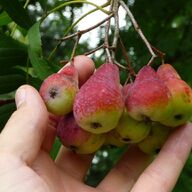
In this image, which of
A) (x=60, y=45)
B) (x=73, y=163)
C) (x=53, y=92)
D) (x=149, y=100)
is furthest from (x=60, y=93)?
(x=60, y=45)

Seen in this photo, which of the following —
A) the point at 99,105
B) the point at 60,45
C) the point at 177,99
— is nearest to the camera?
the point at 99,105

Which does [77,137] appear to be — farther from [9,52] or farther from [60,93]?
[9,52]

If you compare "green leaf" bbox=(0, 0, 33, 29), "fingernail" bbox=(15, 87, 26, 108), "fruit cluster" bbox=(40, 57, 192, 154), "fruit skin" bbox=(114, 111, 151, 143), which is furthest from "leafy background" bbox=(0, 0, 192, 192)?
"fruit skin" bbox=(114, 111, 151, 143)

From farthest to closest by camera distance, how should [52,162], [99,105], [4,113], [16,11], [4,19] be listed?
[4,19] < [16,11] < [4,113] < [52,162] < [99,105]

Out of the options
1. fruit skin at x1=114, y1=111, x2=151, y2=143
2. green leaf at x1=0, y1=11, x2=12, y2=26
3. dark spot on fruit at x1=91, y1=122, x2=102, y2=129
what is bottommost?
fruit skin at x1=114, y1=111, x2=151, y2=143

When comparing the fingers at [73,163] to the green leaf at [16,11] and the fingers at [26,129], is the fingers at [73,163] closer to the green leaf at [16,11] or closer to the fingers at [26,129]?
the fingers at [26,129]

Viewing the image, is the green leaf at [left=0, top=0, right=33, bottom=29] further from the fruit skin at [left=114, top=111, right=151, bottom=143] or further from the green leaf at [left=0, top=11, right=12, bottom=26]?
the fruit skin at [left=114, top=111, right=151, bottom=143]
